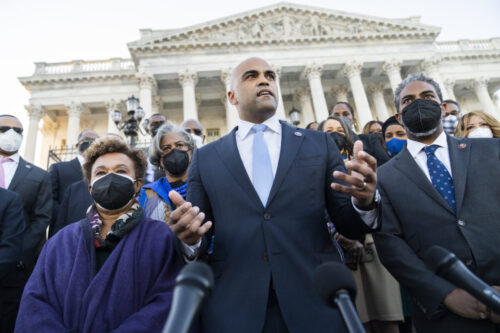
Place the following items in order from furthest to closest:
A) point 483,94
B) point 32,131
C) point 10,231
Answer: point 483,94
point 32,131
point 10,231

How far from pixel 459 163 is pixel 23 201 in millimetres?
5573

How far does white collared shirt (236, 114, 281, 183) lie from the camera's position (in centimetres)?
258

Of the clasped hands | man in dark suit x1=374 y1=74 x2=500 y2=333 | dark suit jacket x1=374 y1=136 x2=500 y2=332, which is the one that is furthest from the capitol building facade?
the clasped hands

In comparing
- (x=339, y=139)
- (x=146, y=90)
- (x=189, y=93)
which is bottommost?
(x=339, y=139)

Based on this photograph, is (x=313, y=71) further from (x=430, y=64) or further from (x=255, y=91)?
(x=255, y=91)

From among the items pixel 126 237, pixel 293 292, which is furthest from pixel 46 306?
pixel 293 292

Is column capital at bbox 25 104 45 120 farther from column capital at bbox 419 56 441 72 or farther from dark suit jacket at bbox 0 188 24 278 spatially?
column capital at bbox 419 56 441 72

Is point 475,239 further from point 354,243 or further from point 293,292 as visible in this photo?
point 293,292

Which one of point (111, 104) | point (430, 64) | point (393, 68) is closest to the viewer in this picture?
point (393, 68)

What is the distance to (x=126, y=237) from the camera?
2.69 m

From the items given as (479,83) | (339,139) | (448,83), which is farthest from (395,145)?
(479,83)

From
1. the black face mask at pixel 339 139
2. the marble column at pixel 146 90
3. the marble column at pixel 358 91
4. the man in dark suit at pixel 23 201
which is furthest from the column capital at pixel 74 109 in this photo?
the black face mask at pixel 339 139

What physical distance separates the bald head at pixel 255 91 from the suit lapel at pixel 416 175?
1399 mm

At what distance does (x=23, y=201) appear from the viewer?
4.70 m
